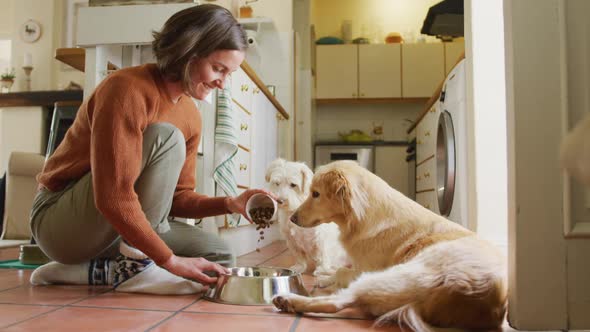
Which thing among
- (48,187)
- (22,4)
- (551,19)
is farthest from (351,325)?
(22,4)

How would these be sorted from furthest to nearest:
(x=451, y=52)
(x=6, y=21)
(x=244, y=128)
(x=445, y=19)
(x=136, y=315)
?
(x=451, y=52), (x=6, y=21), (x=445, y=19), (x=244, y=128), (x=136, y=315)

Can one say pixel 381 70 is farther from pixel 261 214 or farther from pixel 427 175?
pixel 261 214

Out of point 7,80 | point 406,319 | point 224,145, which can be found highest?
point 7,80

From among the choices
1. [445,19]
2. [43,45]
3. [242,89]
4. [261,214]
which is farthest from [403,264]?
[43,45]

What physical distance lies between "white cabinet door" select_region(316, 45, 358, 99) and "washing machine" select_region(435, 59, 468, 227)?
3421 millimetres

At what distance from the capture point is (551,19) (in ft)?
4.14

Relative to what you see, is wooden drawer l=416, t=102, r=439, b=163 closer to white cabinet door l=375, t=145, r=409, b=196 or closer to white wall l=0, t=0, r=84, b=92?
white cabinet door l=375, t=145, r=409, b=196

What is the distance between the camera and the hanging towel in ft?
8.93

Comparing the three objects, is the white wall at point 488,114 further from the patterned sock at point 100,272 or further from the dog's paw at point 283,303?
the patterned sock at point 100,272

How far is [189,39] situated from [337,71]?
5.68 m

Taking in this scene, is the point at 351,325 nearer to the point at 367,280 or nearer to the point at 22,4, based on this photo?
the point at 367,280

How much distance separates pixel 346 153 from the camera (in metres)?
6.79

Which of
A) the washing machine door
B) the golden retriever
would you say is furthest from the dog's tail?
the washing machine door

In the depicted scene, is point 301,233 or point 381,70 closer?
point 301,233
